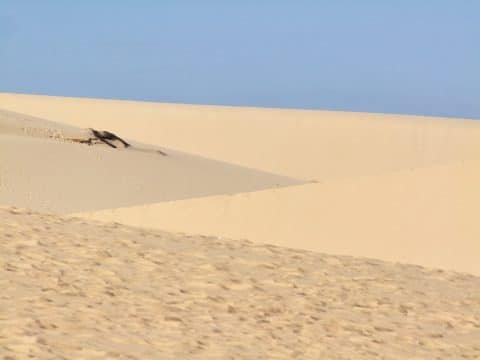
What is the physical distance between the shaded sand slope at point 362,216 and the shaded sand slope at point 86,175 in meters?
2.07

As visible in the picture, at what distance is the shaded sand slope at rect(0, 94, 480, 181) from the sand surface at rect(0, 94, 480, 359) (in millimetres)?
12334

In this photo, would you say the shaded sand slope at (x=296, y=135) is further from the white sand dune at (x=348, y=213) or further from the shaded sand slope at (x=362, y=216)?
the shaded sand slope at (x=362, y=216)

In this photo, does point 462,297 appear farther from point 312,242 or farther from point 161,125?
point 161,125

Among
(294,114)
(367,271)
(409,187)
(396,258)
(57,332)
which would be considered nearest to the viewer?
(57,332)

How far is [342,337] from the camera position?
7.14 m

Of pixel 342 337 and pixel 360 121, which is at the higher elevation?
pixel 360 121

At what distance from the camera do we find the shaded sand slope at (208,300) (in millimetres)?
6547

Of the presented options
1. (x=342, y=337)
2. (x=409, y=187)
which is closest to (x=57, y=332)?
(x=342, y=337)

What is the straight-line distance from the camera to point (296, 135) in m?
41.3

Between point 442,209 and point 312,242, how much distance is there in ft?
5.52

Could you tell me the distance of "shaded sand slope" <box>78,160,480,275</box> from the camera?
1294cm

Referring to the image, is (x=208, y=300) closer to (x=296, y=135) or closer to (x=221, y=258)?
(x=221, y=258)

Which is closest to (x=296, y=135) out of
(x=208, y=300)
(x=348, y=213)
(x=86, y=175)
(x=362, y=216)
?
(x=86, y=175)

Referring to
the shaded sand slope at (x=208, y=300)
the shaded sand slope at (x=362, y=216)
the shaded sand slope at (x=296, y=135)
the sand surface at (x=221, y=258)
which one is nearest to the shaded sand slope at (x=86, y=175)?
the sand surface at (x=221, y=258)
